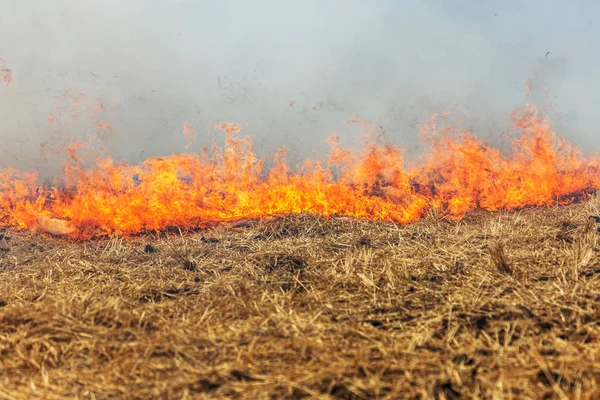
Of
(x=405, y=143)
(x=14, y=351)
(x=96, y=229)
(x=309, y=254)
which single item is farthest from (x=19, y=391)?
(x=405, y=143)

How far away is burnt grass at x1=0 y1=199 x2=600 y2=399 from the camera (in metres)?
2.36

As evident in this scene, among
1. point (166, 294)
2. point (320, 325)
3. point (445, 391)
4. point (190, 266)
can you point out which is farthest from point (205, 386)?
point (190, 266)

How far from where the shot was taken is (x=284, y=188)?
8.99 m

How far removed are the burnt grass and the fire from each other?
3018 mm

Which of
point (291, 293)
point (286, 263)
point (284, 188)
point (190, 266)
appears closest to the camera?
point (291, 293)

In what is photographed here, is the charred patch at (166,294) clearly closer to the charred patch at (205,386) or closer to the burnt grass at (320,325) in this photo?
the burnt grass at (320,325)

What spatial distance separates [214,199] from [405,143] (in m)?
8.77

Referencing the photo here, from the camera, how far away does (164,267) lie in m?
5.47

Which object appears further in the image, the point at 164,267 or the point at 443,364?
the point at 164,267

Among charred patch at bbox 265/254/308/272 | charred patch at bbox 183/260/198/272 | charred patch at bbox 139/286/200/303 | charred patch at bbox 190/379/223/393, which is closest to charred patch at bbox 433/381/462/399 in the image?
charred patch at bbox 190/379/223/393

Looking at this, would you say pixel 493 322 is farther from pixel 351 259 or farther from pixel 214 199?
pixel 214 199

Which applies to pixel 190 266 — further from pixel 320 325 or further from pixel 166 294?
pixel 320 325

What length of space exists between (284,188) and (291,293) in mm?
5148

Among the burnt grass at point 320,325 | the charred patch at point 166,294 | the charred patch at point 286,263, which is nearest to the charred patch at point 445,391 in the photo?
the burnt grass at point 320,325
